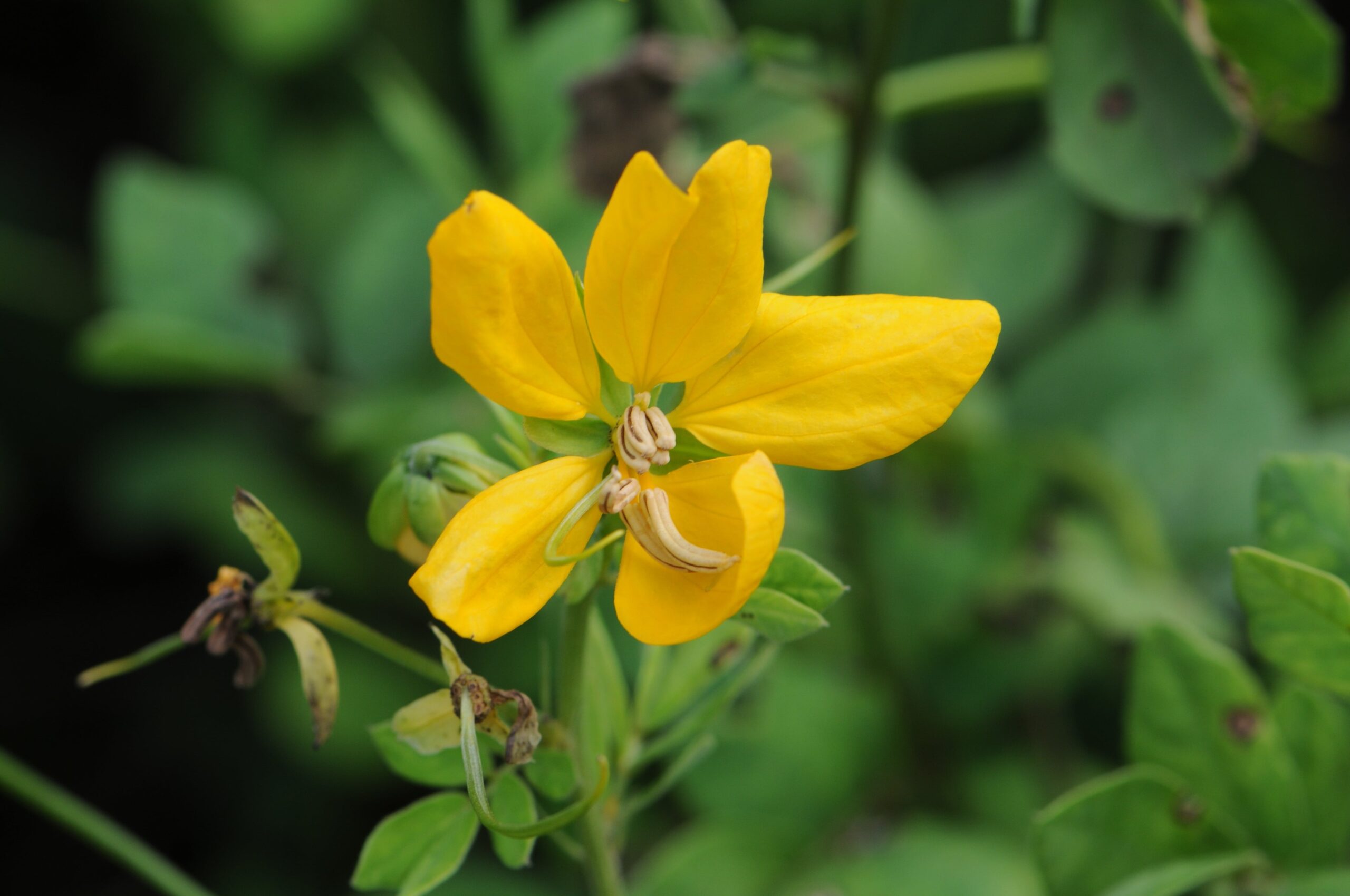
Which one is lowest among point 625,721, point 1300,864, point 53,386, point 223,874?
point 223,874

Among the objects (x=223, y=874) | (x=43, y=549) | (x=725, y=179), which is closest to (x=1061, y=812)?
(x=725, y=179)

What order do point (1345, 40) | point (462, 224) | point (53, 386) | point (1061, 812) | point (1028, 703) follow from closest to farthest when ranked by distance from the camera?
1. point (462, 224)
2. point (1061, 812)
3. point (1028, 703)
4. point (1345, 40)
5. point (53, 386)

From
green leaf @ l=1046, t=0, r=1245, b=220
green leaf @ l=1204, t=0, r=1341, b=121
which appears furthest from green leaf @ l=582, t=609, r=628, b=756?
green leaf @ l=1204, t=0, r=1341, b=121

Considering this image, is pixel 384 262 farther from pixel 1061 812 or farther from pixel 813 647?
pixel 1061 812

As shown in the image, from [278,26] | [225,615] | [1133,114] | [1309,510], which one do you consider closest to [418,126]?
[278,26]

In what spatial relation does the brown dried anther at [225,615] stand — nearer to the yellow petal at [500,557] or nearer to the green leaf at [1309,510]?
the yellow petal at [500,557]

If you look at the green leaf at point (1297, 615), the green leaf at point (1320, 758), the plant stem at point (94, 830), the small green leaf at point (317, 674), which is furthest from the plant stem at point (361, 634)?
the green leaf at point (1320, 758)

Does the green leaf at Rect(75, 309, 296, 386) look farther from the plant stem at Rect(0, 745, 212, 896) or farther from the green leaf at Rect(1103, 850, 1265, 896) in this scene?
the green leaf at Rect(1103, 850, 1265, 896)
